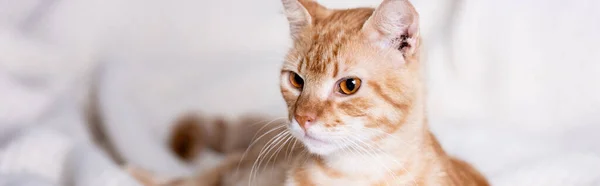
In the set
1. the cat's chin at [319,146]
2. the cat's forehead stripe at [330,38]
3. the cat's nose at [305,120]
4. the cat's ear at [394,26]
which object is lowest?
the cat's chin at [319,146]

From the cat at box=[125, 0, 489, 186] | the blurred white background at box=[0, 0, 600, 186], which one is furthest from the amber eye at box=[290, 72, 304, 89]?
the blurred white background at box=[0, 0, 600, 186]

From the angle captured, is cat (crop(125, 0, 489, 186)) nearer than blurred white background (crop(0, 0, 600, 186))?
Yes

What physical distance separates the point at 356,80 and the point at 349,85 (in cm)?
1

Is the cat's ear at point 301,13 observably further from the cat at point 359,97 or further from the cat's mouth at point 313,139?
the cat's mouth at point 313,139

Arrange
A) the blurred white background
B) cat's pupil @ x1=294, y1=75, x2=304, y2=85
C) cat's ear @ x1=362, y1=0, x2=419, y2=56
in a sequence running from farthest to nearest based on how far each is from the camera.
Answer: the blurred white background
cat's pupil @ x1=294, y1=75, x2=304, y2=85
cat's ear @ x1=362, y1=0, x2=419, y2=56

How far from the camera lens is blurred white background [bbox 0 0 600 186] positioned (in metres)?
1.67

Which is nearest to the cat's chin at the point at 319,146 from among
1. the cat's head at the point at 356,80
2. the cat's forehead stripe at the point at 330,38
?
the cat's head at the point at 356,80

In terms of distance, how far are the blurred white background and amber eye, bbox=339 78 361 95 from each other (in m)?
0.50

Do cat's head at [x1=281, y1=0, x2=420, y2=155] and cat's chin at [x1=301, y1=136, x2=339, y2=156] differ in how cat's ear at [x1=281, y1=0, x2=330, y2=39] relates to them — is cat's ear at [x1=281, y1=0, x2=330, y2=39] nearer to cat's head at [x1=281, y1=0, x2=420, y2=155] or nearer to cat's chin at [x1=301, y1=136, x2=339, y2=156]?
cat's head at [x1=281, y1=0, x2=420, y2=155]

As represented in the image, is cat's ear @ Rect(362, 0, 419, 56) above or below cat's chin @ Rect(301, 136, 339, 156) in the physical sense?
above

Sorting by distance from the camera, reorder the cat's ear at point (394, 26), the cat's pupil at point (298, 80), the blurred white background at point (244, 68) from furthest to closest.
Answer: the blurred white background at point (244, 68), the cat's pupil at point (298, 80), the cat's ear at point (394, 26)

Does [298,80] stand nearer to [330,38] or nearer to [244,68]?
[330,38]

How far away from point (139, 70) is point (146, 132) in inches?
6.3

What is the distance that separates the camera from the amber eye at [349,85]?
→ 1141 millimetres
